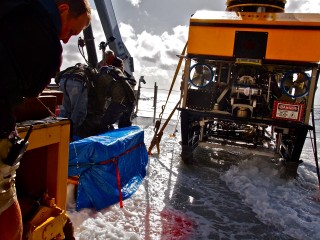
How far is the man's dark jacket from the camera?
1209 millimetres

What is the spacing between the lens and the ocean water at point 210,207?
3.10 m

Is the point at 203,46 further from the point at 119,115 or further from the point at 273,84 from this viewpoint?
the point at 119,115

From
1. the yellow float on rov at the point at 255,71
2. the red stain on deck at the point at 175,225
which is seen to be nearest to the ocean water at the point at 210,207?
the red stain on deck at the point at 175,225

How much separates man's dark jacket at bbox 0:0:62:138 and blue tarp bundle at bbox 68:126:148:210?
1828 mm

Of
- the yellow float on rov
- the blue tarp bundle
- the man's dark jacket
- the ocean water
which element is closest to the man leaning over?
the man's dark jacket

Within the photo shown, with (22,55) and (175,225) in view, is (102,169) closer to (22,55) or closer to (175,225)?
(175,225)

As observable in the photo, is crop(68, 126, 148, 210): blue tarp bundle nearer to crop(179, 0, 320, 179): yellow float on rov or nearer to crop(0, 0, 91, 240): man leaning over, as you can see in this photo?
crop(0, 0, 91, 240): man leaning over

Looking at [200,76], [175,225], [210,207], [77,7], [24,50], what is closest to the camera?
[24,50]

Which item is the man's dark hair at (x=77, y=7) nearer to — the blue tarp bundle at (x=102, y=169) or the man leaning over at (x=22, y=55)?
the man leaning over at (x=22, y=55)

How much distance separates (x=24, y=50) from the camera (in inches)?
48.6

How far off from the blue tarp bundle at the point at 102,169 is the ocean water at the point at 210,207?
0.11 metres

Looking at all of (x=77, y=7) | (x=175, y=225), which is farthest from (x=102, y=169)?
(x=77, y=7)

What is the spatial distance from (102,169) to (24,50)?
234 centimetres

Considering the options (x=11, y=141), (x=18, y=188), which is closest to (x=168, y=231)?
(x=18, y=188)
